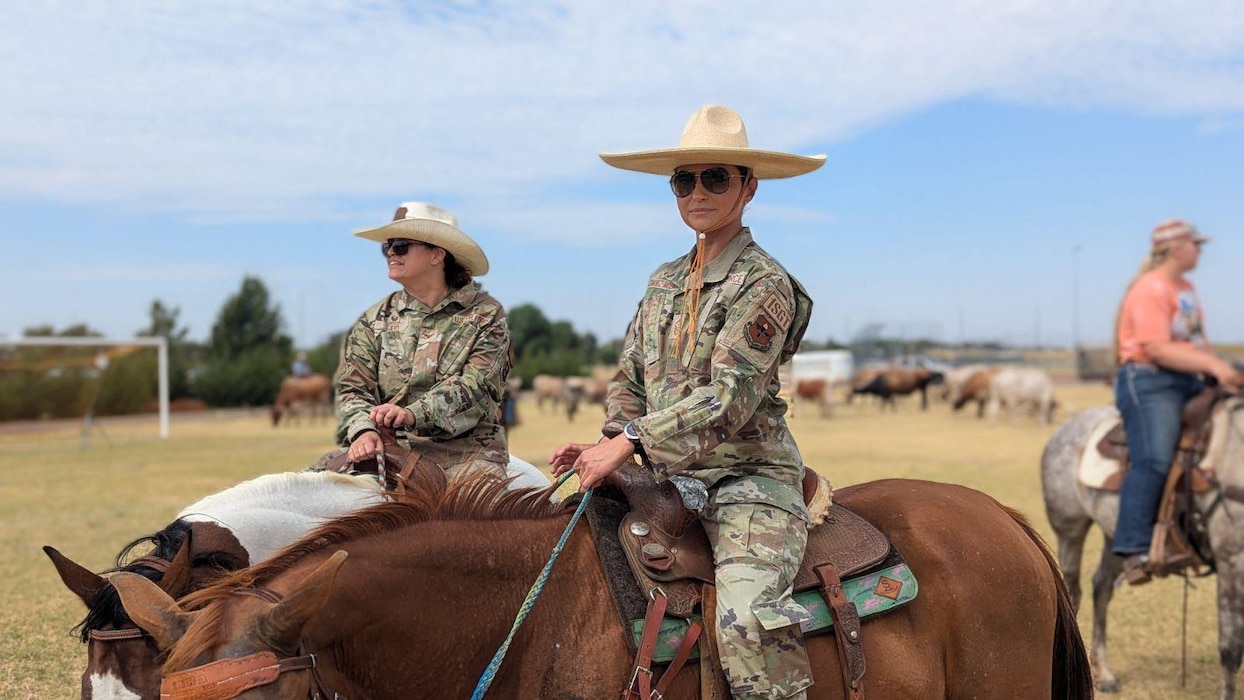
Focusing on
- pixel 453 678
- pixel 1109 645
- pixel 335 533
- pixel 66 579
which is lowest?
pixel 1109 645

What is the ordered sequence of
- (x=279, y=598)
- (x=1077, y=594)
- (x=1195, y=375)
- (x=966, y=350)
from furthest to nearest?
(x=966, y=350) < (x=1077, y=594) < (x=1195, y=375) < (x=279, y=598)

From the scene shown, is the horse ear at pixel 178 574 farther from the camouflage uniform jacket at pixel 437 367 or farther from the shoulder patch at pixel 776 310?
the shoulder patch at pixel 776 310

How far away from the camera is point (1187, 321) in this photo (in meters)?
6.18

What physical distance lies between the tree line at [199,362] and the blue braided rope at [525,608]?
230cm

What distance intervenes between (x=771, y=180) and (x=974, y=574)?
150 cm

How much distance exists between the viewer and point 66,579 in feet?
9.84

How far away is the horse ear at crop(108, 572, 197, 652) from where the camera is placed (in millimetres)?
2270

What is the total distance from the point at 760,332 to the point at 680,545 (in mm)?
691

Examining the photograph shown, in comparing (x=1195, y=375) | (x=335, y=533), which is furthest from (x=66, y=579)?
(x=1195, y=375)

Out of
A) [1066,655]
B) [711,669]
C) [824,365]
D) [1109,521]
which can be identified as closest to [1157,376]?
[1109,521]

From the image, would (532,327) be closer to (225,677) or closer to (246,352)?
(246,352)

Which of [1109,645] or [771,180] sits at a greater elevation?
[771,180]

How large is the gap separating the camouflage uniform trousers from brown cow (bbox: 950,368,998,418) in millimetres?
34495

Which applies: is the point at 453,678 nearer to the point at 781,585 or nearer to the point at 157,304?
the point at 781,585
